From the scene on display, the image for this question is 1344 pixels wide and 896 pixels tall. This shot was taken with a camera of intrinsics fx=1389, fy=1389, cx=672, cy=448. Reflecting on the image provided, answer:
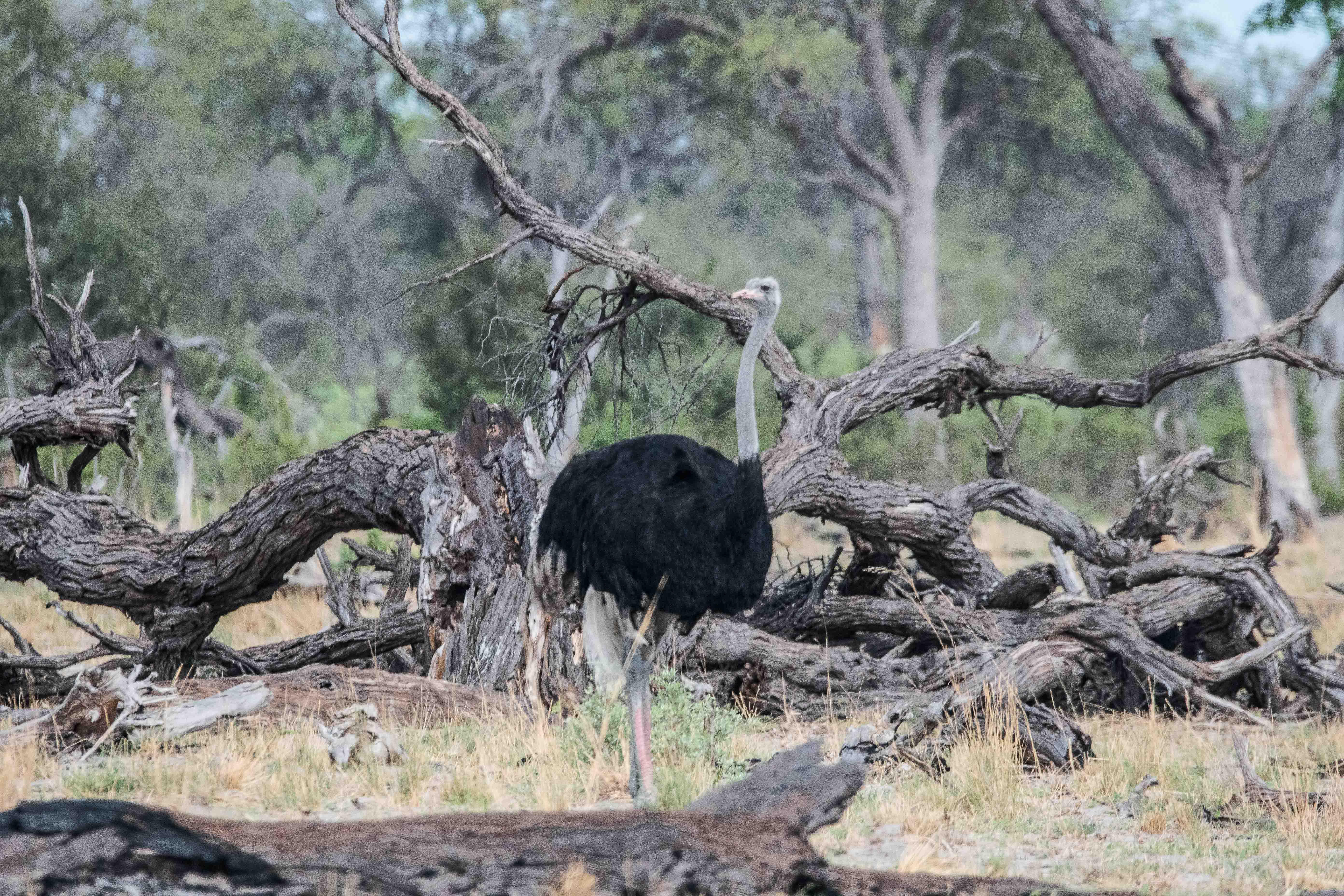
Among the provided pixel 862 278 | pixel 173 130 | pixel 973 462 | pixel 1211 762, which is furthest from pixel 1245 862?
pixel 173 130

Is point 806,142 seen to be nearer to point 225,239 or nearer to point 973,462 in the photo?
point 973,462

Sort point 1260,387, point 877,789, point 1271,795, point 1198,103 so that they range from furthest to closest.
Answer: point 1260,387, point 1198,103, point 877,789, point 1271,795

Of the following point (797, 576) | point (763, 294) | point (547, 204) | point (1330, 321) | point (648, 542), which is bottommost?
point (648, 542)

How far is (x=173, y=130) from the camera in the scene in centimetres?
2736

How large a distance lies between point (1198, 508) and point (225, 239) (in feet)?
69.5

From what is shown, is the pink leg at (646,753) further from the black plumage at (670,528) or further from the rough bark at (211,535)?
the rough bark at (211,535)

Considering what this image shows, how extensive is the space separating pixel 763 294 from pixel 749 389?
59 cm

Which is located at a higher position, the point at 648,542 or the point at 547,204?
the point at 547,204

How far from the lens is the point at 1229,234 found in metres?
14.1

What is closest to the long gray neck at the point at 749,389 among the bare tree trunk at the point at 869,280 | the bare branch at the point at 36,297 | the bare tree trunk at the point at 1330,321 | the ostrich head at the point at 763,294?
the ostrich head at the point at 763,294

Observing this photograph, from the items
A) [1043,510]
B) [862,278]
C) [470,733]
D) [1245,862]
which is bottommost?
[1245,862]

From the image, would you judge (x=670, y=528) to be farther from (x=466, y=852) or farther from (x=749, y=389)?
(x=466, y=852)

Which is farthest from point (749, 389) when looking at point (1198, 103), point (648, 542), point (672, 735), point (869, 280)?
point (869, 280)

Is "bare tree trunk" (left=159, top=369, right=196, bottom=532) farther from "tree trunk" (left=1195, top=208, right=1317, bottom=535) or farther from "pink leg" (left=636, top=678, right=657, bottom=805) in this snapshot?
"tree trunk" (left=1195, top=208, right=1317, bottom=535)
